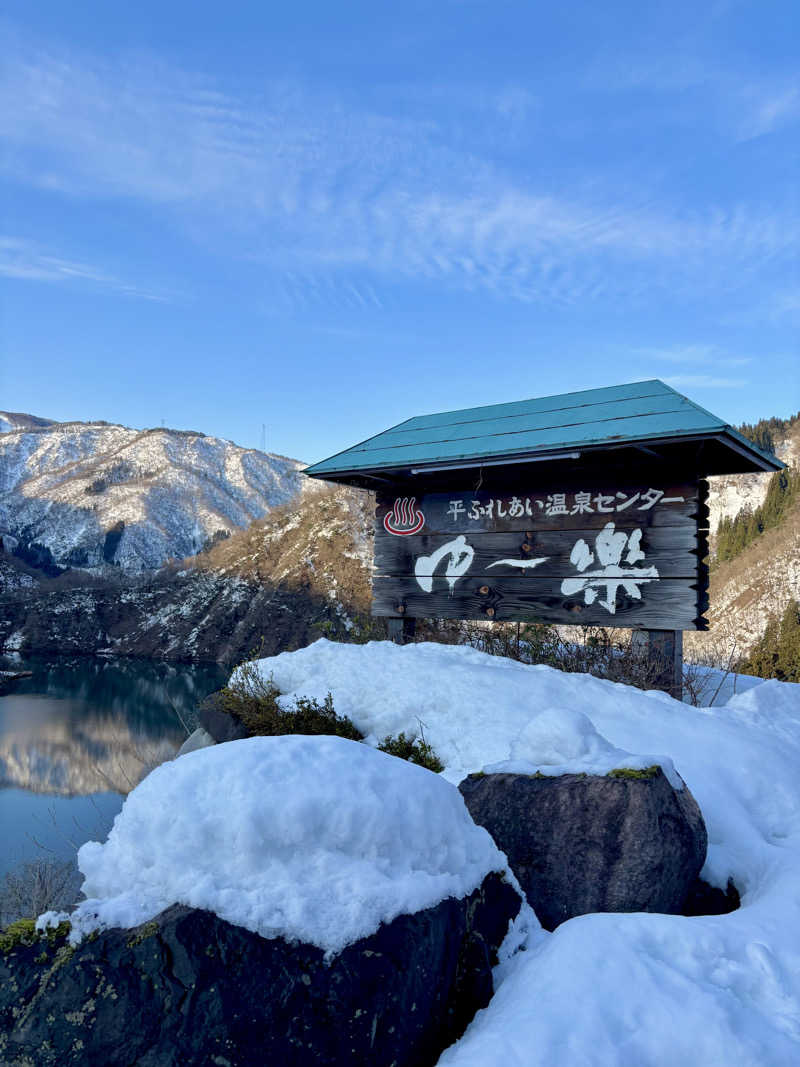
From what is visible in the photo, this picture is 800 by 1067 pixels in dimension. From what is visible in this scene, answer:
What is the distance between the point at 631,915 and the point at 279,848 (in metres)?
1.72

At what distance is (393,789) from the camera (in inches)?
117

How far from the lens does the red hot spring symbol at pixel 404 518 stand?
9.64 m

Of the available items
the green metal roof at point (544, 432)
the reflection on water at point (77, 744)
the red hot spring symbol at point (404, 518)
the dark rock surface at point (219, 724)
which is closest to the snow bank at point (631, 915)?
the dark rock surface at point (219, 724)

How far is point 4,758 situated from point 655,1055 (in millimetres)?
35632

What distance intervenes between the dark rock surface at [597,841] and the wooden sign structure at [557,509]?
3.91m

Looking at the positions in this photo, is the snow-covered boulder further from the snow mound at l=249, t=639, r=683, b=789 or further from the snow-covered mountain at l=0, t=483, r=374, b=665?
the snow-covered mountain at l=0, t=483, r=374, b=665

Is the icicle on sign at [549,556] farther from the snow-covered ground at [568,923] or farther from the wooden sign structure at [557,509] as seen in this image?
the snow-covered ground at [568,923]

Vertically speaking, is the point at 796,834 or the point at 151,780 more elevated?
the point at 151,780

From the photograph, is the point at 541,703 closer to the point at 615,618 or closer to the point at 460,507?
the point at 615,618

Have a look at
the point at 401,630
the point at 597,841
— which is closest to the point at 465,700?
the point at 597,841

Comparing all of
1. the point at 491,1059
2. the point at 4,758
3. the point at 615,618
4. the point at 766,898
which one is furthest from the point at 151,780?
the point at 4,758

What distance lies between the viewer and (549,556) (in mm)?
8484

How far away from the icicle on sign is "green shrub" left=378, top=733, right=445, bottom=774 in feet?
10.2

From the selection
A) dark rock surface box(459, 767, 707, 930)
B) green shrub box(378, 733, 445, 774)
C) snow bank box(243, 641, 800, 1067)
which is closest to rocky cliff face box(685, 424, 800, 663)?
snow bank box(243, 641, 800, 1067)
